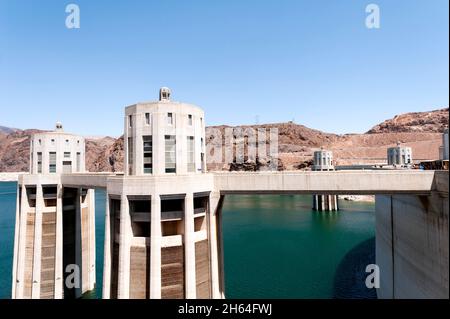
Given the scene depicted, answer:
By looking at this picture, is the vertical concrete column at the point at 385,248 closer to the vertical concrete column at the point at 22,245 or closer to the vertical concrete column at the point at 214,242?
the vertical concrete column at the point at 214,242

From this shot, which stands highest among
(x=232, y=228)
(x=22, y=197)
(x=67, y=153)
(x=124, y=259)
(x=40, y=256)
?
(x=67, y=153)

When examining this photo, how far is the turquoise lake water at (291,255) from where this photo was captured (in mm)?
37250

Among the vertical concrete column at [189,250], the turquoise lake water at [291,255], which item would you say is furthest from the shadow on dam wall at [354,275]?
the vertical concrete column at [189,250]

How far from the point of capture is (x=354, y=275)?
41.5m

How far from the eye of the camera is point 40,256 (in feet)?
→ 122

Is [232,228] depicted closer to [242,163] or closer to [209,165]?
[242,163]

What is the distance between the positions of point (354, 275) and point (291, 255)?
12.5m

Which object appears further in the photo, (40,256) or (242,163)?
(242,163)

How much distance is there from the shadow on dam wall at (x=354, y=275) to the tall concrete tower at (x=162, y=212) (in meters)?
21.8
